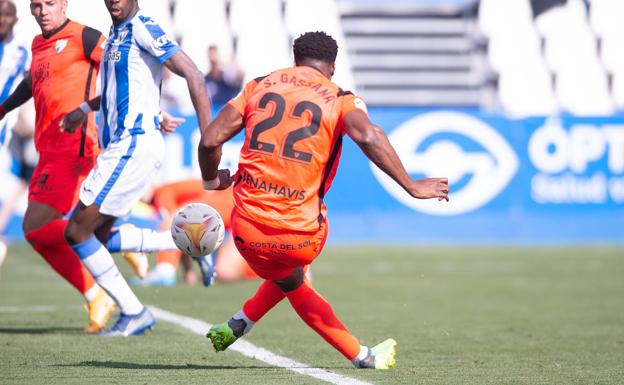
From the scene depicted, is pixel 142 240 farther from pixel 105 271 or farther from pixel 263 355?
pixel 263 355

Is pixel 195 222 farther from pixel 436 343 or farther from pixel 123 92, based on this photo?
pixel 436 343

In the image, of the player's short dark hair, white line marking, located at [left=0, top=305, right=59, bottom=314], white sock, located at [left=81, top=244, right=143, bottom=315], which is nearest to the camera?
the player's short dark hair

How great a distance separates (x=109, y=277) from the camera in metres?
7.61

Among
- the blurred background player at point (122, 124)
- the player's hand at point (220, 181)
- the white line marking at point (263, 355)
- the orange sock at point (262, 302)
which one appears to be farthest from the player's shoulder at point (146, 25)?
the white line marking at point (263, 355)

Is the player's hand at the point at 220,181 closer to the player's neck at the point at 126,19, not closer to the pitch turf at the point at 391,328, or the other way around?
the pitch turf at the point at 391,328

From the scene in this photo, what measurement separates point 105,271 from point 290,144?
86.3 inches

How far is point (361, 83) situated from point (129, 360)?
59.7 feet

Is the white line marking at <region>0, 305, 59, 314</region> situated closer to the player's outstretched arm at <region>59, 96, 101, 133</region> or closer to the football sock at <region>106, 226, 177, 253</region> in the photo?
the football sock at <region>106, 226, 177, 253</region>

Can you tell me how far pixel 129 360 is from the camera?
668 centimetres

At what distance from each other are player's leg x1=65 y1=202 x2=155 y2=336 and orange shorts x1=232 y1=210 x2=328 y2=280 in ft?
5.37

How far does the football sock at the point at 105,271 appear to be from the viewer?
7.50 metres

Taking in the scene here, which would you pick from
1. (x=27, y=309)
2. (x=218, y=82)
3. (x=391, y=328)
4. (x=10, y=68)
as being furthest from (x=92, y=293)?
(x=218, y=82)

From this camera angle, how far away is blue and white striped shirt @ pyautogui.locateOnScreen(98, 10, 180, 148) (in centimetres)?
733

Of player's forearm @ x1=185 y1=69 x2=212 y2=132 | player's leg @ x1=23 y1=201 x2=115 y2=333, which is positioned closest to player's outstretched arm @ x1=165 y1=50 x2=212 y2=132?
player's forearm @ x1=185 y1=69 x2=212 y2=132
